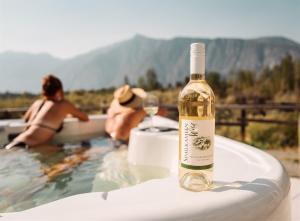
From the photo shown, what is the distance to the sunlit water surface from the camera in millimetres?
1394

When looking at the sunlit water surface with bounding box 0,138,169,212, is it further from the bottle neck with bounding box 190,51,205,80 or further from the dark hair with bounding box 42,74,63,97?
the bottle neck with bounding box 190,51,205,80

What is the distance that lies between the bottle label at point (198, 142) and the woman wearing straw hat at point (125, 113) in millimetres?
1635

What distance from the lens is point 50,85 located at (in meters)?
2.61

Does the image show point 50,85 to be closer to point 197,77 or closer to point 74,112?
point 74,112

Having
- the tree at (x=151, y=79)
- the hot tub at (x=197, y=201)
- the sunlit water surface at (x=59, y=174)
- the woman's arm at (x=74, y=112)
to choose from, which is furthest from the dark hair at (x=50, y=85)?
the tree at (x=151, y=79)

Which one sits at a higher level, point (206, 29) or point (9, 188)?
point (206, 29)

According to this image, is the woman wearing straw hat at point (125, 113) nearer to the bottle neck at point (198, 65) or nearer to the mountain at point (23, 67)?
the bottle neck at point (198, 65)

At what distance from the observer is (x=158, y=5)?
107 ft

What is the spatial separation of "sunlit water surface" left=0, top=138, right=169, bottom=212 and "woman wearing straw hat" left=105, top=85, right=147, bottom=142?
0.54ft

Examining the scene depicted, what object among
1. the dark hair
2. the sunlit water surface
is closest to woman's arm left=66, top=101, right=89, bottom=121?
the dark hair

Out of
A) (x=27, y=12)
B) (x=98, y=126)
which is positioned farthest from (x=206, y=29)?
(x=98, y=126)

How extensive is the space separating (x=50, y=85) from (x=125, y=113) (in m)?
0.71

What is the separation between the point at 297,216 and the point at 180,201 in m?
1.12

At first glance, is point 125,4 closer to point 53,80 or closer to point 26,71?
point 26,71
